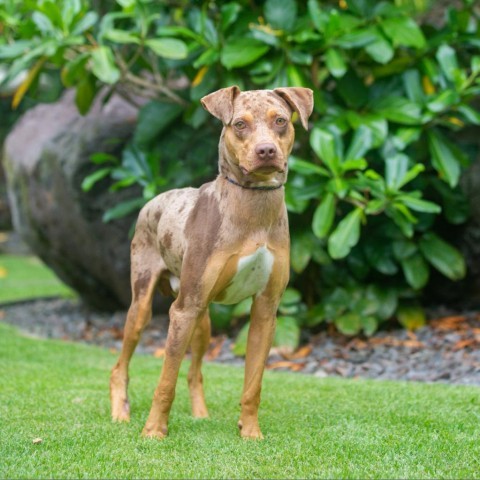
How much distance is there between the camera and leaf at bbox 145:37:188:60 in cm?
591

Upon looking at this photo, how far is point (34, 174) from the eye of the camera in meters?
8.27

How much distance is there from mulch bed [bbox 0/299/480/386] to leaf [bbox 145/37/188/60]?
2.44 meters

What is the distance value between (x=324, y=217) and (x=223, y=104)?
2429mm

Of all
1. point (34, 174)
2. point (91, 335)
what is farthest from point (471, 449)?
point (34, 174)

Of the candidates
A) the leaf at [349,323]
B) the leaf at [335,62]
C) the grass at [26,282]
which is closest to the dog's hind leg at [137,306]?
the leaf at [335,62]

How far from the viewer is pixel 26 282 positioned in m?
12.6

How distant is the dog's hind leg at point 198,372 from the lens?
439 cm

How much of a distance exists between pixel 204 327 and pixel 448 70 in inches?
120

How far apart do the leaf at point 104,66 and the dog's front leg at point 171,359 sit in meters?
2.55

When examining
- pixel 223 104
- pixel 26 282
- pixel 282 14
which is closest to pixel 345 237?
pixel 282 14

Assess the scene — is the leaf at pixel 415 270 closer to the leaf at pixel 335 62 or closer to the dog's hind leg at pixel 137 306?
the leaf at pixel 335 62

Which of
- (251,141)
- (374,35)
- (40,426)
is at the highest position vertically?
(374,35)

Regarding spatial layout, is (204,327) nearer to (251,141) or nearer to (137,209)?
(251,141)

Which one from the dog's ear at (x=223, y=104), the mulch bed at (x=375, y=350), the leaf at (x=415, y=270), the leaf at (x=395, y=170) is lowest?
the mulch bed at (x=375, y=350)
